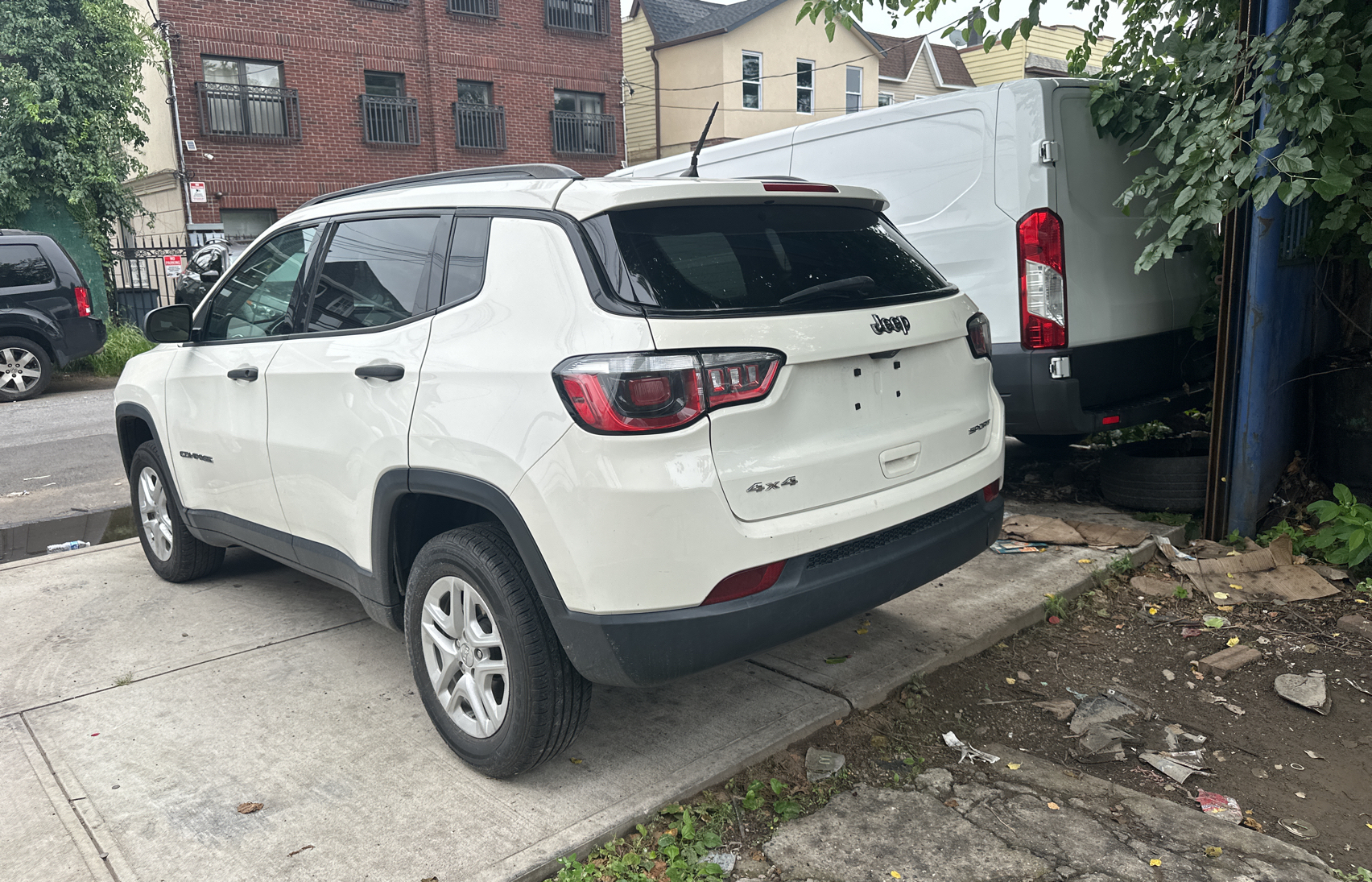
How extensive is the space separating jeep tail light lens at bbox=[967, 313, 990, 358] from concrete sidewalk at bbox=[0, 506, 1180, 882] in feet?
3.90

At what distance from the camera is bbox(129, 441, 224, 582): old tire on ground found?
16.1 ft

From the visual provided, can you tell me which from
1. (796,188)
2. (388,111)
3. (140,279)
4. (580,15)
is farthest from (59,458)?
(580,15)

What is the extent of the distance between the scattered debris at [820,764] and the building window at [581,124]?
80.7 ft

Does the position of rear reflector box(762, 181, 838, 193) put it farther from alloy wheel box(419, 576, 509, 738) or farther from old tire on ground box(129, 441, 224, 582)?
old tire on ground box(129, 441, 224, 582)

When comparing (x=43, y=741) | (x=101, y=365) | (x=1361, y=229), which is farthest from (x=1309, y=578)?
(x=101, y=365)

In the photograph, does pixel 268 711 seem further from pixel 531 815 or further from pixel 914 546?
pixel 914 546

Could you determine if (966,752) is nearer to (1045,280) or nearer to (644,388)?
(644,388)

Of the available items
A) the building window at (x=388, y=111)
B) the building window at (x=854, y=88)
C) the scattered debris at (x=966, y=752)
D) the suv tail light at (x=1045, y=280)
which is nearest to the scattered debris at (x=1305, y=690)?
the scattered debris at (x=966, y=752)

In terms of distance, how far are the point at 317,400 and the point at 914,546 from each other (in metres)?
2.12

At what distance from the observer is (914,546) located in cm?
315

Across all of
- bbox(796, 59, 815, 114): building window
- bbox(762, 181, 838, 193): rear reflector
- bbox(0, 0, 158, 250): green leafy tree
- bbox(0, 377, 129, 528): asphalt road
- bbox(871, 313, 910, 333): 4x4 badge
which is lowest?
bbox(0, 377, 129, 528): asphalt road

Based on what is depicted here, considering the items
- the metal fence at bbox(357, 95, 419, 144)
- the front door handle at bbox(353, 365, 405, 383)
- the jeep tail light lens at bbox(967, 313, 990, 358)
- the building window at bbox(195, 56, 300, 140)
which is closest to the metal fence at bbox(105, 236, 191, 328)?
the building window at bbox(195, 56, 300, 140)

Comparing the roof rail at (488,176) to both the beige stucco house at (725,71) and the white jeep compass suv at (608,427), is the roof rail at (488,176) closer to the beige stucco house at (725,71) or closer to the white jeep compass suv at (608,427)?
the white jeep compass suv at (608,427)

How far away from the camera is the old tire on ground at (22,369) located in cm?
1284
